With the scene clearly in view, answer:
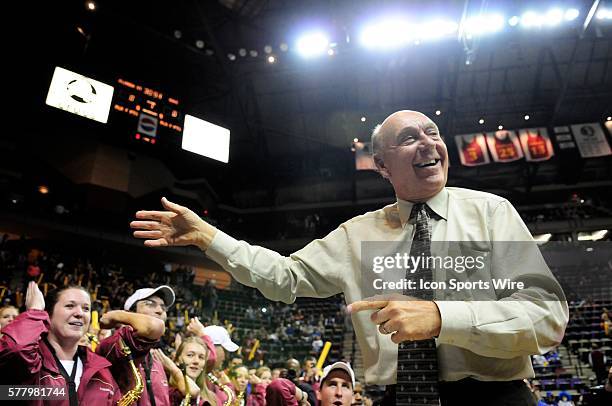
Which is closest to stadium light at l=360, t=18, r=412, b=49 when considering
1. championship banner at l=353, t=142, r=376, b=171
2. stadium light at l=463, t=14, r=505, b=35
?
stadium light at l=463, t=14, r=505, b=35

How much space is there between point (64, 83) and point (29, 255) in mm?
5177

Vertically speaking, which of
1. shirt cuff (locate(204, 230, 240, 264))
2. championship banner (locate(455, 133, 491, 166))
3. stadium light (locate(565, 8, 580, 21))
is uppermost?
stadium light (locate(565, 8, 580, 21))

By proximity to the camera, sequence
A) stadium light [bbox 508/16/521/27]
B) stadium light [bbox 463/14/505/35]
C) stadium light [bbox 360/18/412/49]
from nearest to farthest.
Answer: stadium light [bbox 463/14/505/35]
stadium light [bbox 508/16/521/27]
stadium light [bbox 360/18/412/49]

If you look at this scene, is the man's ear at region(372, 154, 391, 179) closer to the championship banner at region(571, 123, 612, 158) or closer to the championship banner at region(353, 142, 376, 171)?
the championship banner at region(353, 142, 376, 171)

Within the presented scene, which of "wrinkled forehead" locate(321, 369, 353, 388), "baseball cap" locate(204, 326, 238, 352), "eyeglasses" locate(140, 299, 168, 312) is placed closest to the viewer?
"eyeglasses" locate(140, 299, 168, 312)

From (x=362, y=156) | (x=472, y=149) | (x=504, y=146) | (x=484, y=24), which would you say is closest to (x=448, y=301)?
(x=484, y=24)

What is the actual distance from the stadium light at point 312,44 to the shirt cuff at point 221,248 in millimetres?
11168

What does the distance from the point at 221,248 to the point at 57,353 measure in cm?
186

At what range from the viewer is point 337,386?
11.8 feet

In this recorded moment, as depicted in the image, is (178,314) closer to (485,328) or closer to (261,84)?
(261,84)

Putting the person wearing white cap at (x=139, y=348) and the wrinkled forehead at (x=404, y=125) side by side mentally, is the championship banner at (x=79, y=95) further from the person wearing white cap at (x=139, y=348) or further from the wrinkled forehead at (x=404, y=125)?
the wrinkled forehead at (x=404, y=125)

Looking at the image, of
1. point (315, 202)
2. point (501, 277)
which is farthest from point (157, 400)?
point (315, 202)

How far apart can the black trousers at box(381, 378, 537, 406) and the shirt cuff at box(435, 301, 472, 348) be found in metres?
0.17

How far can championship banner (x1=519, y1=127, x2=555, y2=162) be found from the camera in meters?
15.7
